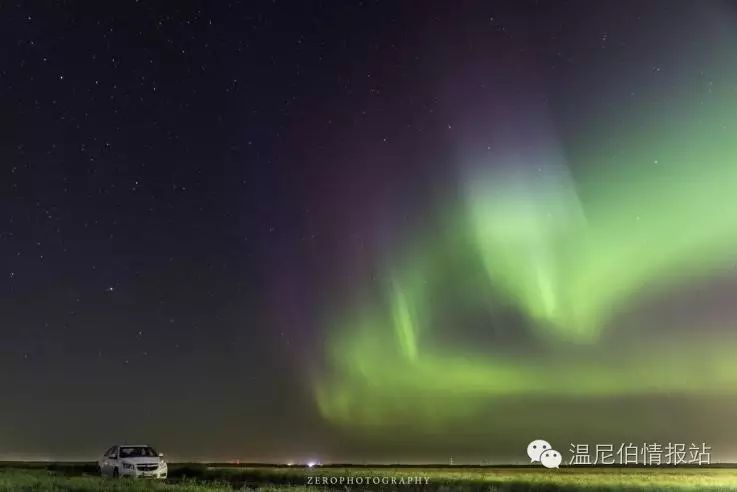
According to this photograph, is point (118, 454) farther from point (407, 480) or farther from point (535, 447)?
point (535, 447)

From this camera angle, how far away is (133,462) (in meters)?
40.2

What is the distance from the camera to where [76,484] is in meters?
33.0

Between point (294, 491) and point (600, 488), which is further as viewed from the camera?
point (600, 488)

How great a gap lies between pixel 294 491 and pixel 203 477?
13024 millimetres

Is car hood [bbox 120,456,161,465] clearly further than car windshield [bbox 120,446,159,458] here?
No

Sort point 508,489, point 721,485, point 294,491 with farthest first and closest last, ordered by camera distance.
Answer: point 721,485, point 508,489, point 294,491

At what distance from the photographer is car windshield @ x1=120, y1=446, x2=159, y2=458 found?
40812 millimetres

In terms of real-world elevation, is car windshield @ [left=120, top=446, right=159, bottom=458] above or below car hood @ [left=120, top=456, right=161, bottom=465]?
above

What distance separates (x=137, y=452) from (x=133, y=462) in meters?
0.90

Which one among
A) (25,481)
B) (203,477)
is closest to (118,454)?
(203,477)

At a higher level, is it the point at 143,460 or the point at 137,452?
the point at 137,452

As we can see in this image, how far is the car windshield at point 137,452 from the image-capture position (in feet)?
134

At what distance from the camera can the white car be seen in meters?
40.0

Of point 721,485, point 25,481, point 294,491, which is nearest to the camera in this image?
point 294,491
